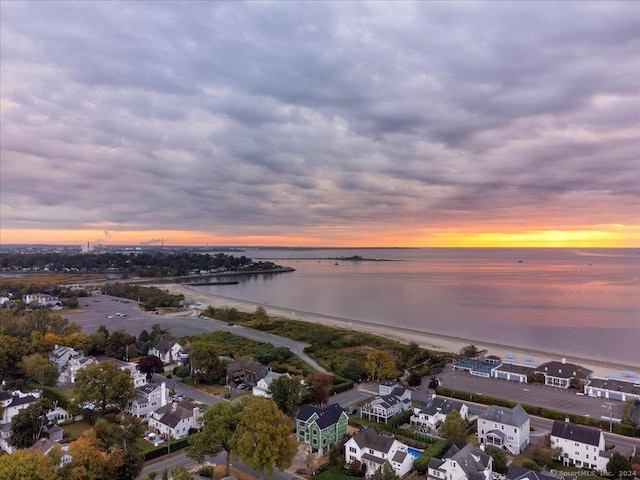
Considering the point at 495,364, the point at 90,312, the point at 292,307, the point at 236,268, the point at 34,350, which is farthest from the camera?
the point at 236,268

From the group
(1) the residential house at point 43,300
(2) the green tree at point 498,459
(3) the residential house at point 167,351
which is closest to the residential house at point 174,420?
(3) the residential house at point 167,351

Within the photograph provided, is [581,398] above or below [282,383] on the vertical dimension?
below

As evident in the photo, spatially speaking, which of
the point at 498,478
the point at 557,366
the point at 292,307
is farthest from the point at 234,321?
the point at 498,478

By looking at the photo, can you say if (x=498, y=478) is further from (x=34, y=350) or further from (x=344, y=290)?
(x=344, y=290)

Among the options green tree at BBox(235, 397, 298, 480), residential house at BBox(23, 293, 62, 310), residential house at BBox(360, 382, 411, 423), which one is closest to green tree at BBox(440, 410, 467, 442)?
residential house at BBox(360, 382, 411, 423)

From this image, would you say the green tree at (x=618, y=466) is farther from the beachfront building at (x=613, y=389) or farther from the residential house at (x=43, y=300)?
the residential house at (x=43, y=300)

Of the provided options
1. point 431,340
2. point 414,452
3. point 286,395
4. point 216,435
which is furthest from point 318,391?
point 431,340
